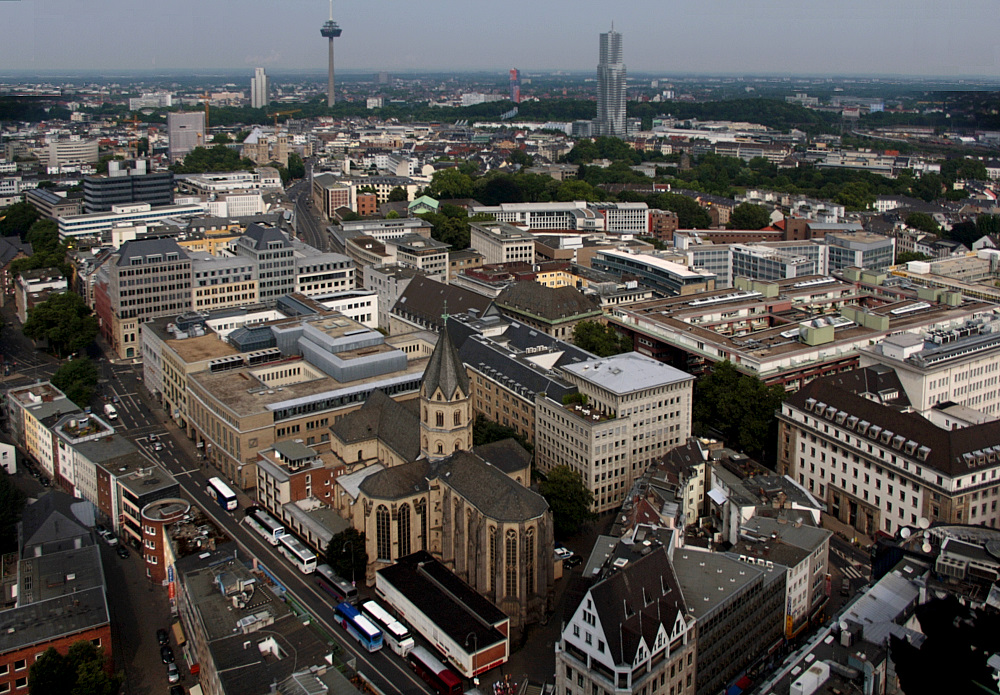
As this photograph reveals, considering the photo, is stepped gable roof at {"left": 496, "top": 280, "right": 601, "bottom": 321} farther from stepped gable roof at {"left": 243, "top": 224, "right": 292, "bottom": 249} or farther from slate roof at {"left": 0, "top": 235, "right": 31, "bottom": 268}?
slate roof at {"left": 0, "top": 235, "right": 31, "bottom": 268}

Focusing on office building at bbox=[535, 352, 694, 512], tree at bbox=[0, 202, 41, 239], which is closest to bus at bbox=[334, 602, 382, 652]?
office building at bbox=[535, 352, 694, 512]

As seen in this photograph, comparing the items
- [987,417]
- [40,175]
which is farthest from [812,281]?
[40,175]

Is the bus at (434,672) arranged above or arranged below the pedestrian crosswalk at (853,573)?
below

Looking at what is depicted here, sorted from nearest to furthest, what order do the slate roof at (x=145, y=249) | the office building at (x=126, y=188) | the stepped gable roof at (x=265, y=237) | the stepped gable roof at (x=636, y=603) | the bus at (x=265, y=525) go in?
the stepped gable roof at (x=636, y=603)
the bus at (x=265, y=525)
the slate roof at (x=145, y=249)
the stepped gable roof at (x=265, y=237)
the office building at (x=126, y=188)

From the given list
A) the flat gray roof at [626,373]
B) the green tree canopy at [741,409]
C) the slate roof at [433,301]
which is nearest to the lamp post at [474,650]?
the flat gray roof at [626,373]

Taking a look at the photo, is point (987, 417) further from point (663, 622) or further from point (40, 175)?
point (40, 175)

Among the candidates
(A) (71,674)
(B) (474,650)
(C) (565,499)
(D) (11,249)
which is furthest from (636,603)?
(D) (11,249)

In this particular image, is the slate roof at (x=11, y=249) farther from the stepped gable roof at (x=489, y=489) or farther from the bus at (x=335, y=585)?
the stepped gable roof at (x=489, y=489)

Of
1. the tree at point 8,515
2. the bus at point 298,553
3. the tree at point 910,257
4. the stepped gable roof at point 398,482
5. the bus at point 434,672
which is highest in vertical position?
the tree at point 910,257
